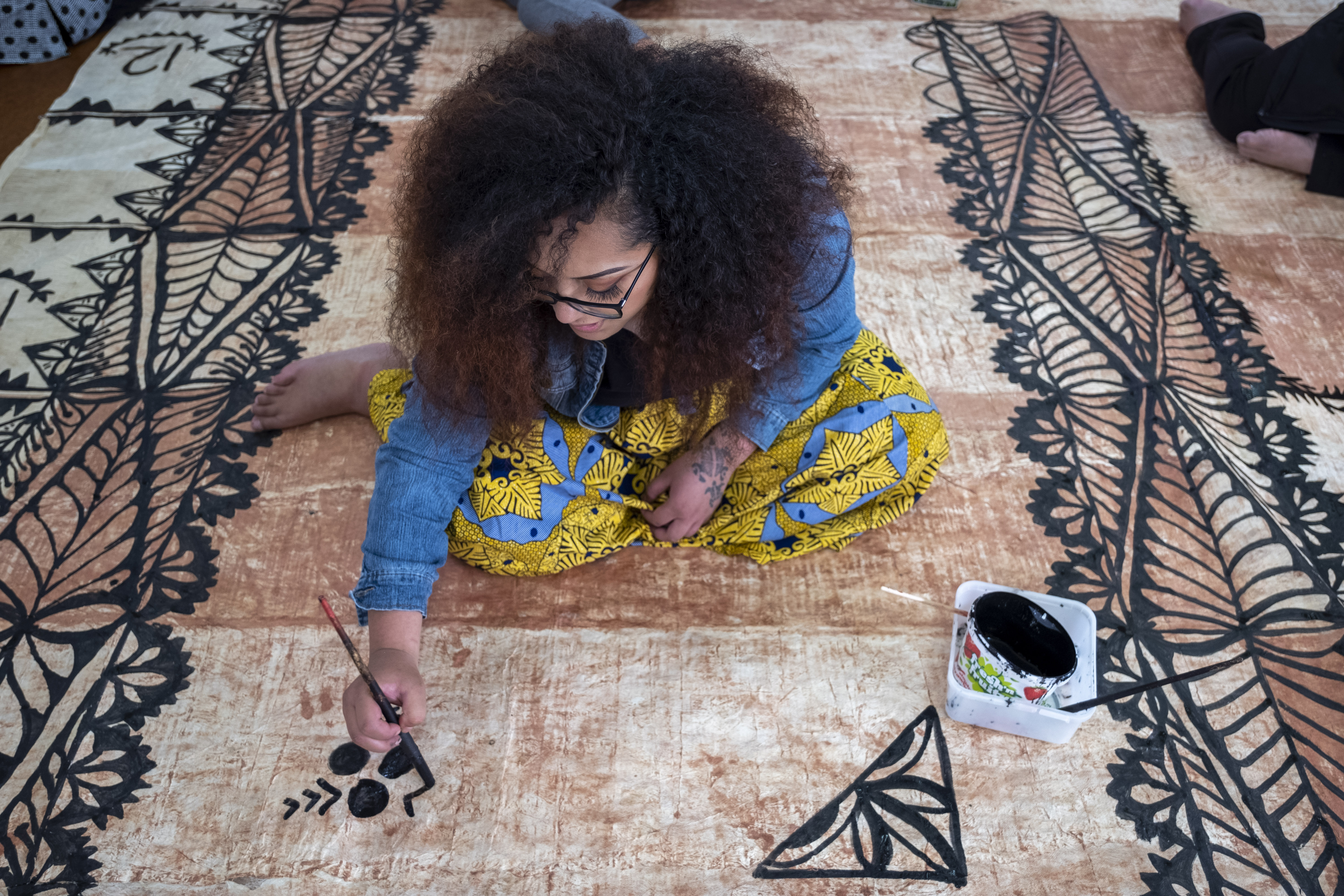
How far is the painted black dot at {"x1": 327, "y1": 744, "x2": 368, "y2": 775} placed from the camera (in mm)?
1148

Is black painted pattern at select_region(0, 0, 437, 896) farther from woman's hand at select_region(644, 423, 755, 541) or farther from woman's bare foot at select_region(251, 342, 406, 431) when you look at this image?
woman's hand at select_region(644, 423, 755, 541)

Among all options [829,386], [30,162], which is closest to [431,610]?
[829,386]

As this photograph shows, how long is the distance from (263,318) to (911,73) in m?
1.53

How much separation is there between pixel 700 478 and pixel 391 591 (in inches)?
16.1

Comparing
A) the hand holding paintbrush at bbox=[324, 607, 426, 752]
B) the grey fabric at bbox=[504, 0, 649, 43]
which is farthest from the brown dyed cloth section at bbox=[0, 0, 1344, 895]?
the grey fabric at bbox=[504, 0, 649, 43]

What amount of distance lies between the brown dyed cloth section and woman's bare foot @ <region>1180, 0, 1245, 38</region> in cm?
80

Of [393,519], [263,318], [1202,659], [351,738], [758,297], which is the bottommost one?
[1202,659]

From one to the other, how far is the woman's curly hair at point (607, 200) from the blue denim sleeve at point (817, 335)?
2.3 inches

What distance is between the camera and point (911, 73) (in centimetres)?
225

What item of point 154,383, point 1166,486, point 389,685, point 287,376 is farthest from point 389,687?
point 1166,486

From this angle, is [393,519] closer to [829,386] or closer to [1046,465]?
[829,386]

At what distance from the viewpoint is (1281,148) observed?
6.44 feet

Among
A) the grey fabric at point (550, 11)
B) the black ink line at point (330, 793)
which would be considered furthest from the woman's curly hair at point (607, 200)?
the grey fabric at point (550, 11)

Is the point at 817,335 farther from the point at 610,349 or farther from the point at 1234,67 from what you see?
the point at 1234,67
